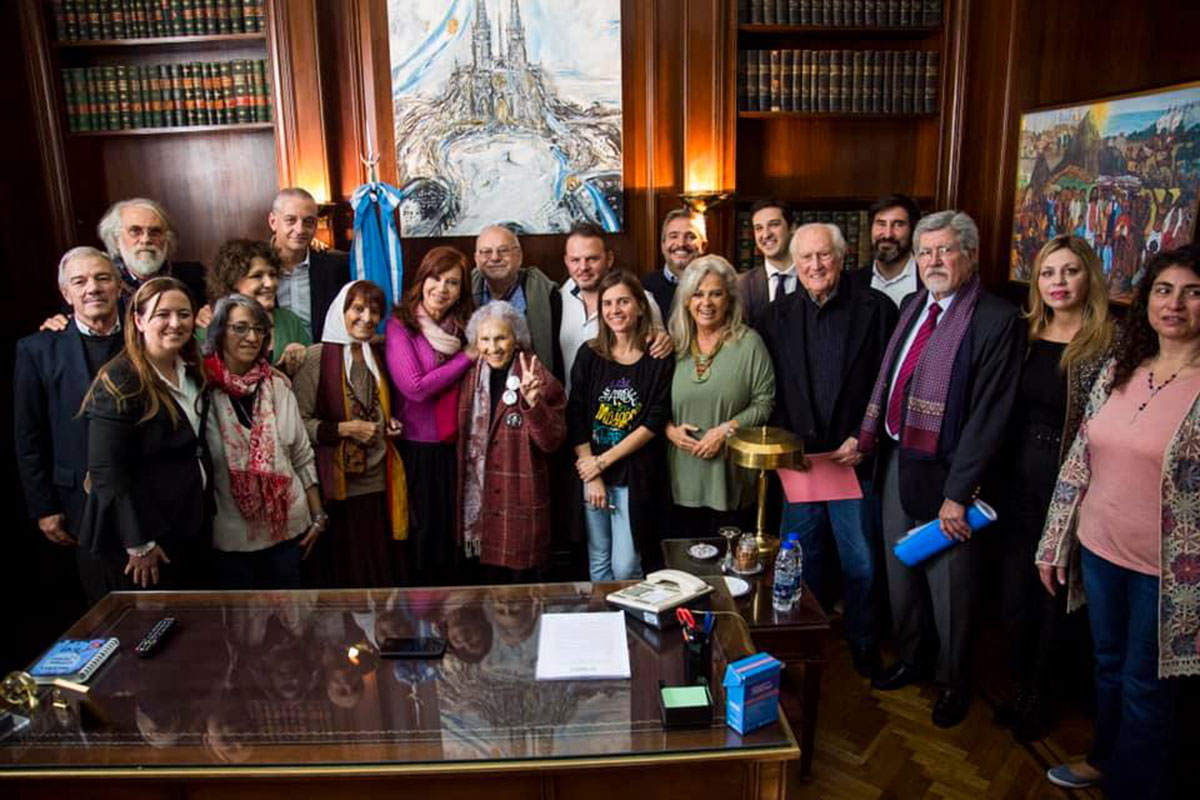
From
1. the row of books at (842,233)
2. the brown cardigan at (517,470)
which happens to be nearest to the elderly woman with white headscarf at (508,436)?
the brown cardigan at (517,470)

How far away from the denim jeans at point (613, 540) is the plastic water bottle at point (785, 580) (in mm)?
824

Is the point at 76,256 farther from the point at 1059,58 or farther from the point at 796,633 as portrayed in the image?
the point at 1059,58

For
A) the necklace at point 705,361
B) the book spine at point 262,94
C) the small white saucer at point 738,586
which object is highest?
the book spine at point 262,94

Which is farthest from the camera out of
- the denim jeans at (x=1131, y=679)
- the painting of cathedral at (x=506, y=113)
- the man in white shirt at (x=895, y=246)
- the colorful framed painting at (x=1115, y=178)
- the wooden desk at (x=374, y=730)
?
the painting of cathedral at (x=506, y=113)

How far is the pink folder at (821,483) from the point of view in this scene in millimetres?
2963

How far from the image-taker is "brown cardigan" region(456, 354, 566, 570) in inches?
123

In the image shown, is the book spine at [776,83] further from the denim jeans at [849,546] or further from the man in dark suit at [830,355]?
the denim jeans at [849,546]

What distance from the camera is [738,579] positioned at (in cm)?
253

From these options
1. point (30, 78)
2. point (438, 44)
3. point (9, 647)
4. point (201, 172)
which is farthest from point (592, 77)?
point (9, 647)

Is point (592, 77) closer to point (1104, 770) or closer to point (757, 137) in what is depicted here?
point (757, 137)

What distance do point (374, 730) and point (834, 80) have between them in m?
4.15

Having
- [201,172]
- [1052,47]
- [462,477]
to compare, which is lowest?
[462,477]

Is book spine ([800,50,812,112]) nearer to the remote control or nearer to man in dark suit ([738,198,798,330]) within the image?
man in dark suit ([738,198,798,330])

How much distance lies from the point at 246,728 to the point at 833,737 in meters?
1.92
